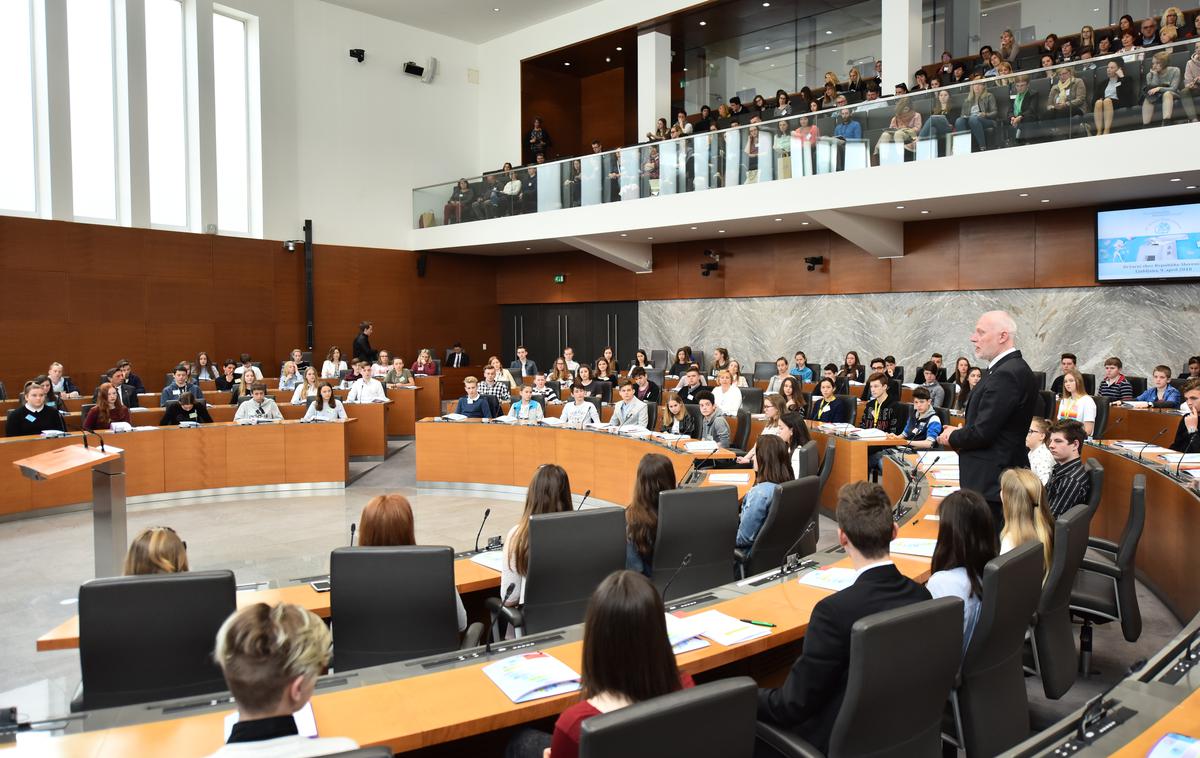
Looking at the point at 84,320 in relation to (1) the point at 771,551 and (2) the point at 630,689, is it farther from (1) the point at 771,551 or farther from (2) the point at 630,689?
(2) the point at 630,689

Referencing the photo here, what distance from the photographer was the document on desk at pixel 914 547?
12.6 feet

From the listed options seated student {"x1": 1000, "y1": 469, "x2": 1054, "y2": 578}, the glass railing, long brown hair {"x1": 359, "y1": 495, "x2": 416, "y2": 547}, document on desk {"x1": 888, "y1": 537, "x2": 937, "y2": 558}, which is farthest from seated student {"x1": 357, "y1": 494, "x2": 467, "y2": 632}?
the glass railing

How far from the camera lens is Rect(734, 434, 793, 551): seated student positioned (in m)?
4.66

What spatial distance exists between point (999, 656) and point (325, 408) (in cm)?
889

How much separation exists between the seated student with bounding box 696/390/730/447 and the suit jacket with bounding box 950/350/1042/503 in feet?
12.1

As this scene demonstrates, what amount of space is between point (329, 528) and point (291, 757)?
6601 mm

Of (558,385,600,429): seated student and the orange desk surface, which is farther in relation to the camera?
(558,385,600,429): seated student

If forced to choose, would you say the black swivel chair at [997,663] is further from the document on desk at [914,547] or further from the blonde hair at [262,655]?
the blonde hair at [262,655]

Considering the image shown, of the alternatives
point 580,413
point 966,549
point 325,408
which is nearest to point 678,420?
point 580,413

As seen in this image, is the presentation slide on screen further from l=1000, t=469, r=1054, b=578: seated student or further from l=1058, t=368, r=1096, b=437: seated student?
l=1000, t=469, r=1054, b=578: seated student

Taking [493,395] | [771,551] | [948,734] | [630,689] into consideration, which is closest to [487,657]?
[630,689]

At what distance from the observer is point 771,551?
179 inches

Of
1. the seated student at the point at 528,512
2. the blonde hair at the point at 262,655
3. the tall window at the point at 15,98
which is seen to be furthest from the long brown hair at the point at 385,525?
the tall window at the point at 15,98

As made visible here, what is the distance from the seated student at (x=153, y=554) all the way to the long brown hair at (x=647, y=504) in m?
2.04
